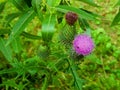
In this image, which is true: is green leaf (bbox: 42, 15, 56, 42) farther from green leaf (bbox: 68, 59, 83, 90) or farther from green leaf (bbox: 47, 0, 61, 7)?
green leaf (bbox: 68, 59, 83, 90)

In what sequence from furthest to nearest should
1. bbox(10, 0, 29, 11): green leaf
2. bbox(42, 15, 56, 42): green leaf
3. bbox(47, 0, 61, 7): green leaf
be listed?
bbox(10, 0, 29, 11): green leaf < bbox(47, 0, 61, 7): green leaf < bbox(42, 15, 56, 42): green leaf

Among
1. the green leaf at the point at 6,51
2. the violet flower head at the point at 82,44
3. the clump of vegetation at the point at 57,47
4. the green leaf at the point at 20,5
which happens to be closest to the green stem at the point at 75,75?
the clump of vegetation at the point at 57,47

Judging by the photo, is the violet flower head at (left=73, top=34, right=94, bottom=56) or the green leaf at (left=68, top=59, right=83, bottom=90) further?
the green leaf at (left=68, top=59, right=83, bottom=90)

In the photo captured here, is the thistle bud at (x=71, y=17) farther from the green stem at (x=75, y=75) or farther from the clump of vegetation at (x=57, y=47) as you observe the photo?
the green stem at (x=75, y=75)

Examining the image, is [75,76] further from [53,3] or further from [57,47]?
[57,47]

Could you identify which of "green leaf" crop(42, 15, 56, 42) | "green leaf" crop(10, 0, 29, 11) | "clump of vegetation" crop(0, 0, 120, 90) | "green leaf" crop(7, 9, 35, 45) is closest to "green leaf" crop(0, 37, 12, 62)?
"clump of vegetation" crop(0, 0, 120, 90)

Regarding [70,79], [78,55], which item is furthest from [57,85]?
[78,55]
